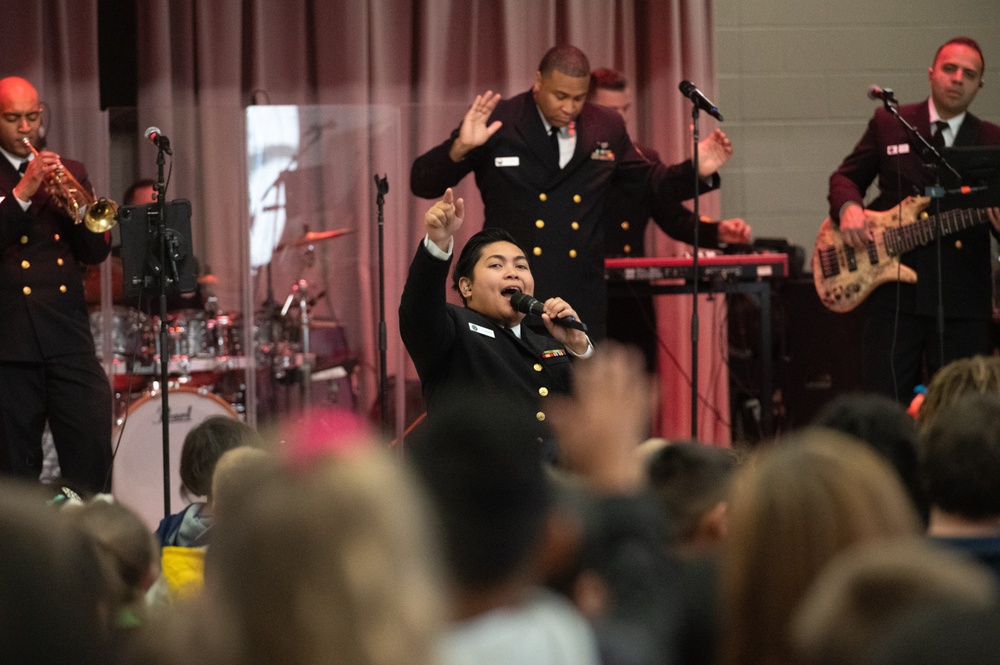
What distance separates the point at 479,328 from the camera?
4.13 meters

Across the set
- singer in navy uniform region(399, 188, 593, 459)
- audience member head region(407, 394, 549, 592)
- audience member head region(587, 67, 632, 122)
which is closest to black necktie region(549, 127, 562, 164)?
audience member head region(587, 67, 632, 122)

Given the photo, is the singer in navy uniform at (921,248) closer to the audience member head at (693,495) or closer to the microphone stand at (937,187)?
the microphone stand at (937,187)

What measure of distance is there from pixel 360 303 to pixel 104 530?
416 centimetres

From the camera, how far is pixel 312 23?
277 inches

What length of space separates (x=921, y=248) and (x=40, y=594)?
444cm

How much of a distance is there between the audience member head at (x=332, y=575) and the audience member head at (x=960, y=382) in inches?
70.1

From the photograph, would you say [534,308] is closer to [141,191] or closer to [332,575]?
[332,575]

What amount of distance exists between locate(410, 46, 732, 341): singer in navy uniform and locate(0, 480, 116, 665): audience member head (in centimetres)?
398

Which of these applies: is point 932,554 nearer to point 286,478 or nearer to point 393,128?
point 286,478

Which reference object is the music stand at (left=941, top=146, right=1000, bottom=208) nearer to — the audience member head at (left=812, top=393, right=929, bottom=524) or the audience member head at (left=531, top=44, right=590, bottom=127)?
the audience member head at (left=531, top=44, right=590, bottom=127)

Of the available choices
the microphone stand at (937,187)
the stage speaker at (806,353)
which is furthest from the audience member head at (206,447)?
the stage speaker at (806,353)

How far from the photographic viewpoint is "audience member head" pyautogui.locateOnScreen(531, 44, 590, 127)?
5184 millimetres

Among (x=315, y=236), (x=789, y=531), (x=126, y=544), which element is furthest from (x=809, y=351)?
(x=789, y=531)

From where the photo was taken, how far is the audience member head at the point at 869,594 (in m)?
1.30
